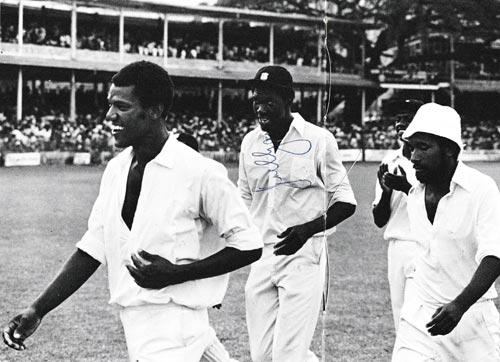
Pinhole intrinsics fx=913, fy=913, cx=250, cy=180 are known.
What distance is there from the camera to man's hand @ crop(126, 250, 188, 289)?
3.62 metres

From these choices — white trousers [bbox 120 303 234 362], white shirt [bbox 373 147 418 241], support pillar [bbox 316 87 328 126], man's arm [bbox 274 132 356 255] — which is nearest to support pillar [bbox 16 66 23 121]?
support pillar [bbox 316 87 328 126]

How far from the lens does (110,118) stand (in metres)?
3.80

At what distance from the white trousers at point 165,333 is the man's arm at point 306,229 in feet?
6.04

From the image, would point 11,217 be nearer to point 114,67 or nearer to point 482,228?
point 482,228

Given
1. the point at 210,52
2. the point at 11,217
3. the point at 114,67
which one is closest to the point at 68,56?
the point at 114,67

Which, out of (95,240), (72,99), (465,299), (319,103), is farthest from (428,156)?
(319,103)

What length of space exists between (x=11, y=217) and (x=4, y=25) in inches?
990

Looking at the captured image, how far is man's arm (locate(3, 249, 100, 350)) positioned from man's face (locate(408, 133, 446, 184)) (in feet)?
5.52

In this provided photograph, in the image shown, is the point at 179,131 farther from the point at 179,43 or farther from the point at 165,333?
the point at 165,333

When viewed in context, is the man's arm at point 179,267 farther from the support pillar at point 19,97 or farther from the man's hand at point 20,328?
the support pillar at point 19,97

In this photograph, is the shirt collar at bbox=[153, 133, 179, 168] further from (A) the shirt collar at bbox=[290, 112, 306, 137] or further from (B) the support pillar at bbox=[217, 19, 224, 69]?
(B) the support pillar at bbox=[217, 19, 224, 69]

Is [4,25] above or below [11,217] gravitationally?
above

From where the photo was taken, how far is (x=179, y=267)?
3684mm

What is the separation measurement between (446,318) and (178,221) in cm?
136
